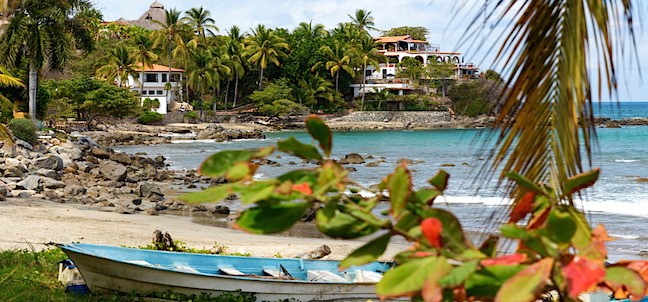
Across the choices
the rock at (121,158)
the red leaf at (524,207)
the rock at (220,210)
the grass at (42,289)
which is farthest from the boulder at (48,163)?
the red leaf at (524,207)

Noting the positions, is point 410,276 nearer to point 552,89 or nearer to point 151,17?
point 552,89

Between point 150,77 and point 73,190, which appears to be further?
point 150,77

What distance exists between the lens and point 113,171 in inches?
1146

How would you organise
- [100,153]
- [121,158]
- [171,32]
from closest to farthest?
[121,158]
[100,153]
[171,32]

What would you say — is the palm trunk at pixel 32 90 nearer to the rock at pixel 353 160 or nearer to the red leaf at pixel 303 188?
the rock at pixel 353 160

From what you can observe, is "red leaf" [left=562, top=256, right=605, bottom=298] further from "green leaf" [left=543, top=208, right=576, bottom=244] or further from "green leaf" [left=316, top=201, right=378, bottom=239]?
"green leaf" [left=316, top=201, right=378, bottom=239]

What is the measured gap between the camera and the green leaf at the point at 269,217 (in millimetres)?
1308

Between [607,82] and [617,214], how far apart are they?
20.8 meters

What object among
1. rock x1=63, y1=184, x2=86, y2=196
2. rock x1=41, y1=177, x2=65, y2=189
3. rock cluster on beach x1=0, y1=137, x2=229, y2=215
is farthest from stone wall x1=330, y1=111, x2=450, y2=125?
rock x1=63, y1=184, x2=86, y2=196

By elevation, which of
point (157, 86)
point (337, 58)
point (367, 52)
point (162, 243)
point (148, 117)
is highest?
point (367, 52)

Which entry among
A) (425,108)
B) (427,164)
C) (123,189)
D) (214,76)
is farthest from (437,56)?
(123,189)

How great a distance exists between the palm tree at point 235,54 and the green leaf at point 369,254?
252ft

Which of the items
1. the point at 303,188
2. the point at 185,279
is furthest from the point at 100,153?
the point at 303,188

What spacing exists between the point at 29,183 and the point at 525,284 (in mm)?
23103
